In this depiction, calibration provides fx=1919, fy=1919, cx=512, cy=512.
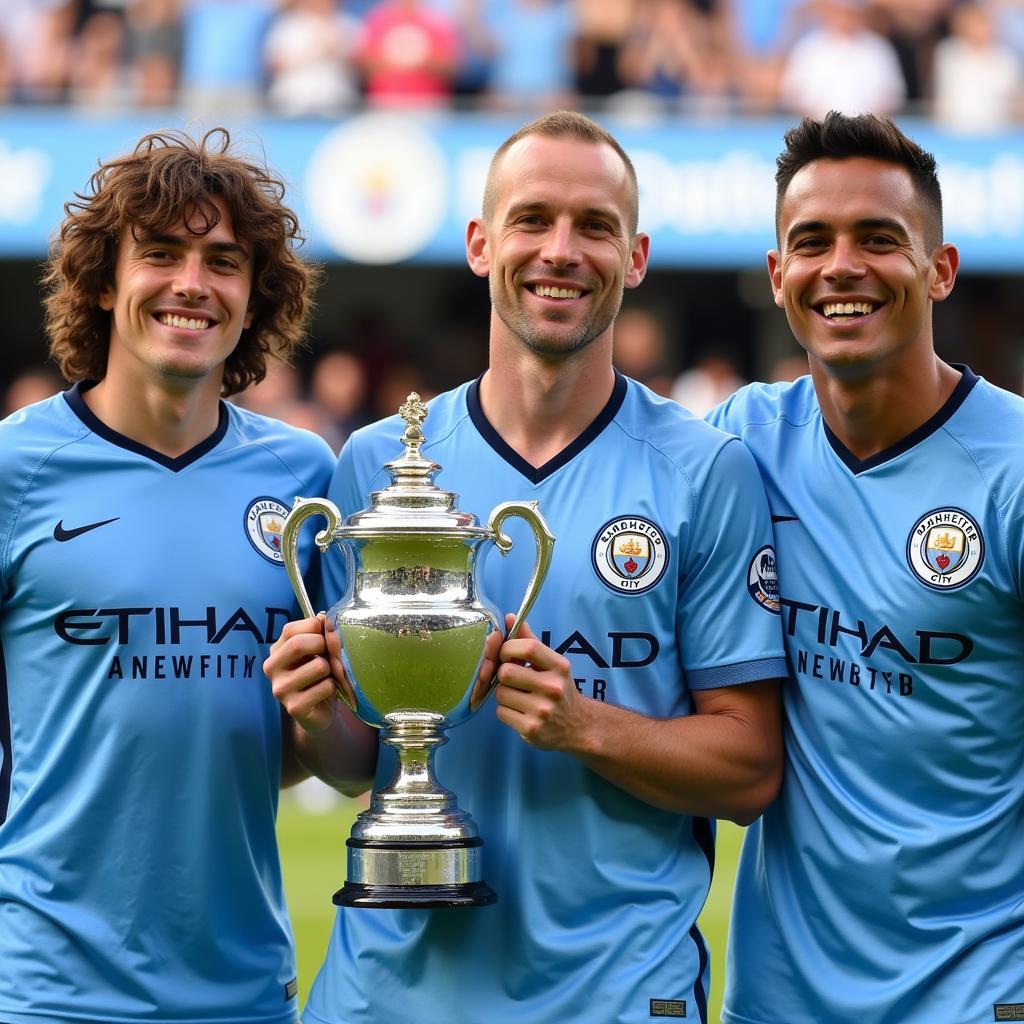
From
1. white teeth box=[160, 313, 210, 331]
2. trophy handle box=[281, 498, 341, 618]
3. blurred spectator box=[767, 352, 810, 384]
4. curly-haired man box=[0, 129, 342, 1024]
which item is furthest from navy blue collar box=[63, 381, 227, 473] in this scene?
blurred spectator box=[767, 352, 810, 384]

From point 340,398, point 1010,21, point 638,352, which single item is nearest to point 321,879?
point 340,398

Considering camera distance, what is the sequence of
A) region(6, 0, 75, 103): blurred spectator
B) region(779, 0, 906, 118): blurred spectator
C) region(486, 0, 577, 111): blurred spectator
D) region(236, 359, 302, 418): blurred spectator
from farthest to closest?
region(6, 0, 75, 103): blurred spectator
region(486, 0, 577, 111): blurred spectator
region(779, 0, 906, 118): blurred spectator
region(236, 359, 302, 418): blurred spectator

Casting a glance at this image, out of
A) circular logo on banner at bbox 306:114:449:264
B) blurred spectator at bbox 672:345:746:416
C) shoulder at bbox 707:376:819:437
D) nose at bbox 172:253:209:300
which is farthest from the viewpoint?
circular logo on banner at bbox 306:114:449:264

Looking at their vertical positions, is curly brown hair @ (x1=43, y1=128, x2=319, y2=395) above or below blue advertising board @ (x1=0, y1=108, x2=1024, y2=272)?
below

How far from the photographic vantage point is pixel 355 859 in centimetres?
356

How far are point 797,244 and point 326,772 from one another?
1.43 metres

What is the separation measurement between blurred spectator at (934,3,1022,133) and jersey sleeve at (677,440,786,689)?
35.6 ft

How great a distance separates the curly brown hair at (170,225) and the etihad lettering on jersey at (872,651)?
1.40m

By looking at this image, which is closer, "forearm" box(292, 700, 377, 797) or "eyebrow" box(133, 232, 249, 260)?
"forearm" box(292, 700, 377, 797)

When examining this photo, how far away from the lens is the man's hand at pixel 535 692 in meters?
3.47

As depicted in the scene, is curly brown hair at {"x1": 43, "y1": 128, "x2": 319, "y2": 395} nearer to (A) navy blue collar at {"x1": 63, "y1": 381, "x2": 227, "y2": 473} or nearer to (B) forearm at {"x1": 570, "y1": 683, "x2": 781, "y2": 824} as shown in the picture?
(A) navy blue collar at {"x1": 63, "y1": 381, "x2": 227, "y2": 473}

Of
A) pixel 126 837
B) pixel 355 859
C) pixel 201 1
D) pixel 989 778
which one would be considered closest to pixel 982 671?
pixel 989 778

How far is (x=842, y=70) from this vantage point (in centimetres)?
1392

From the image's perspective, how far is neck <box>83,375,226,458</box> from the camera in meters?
4.00
